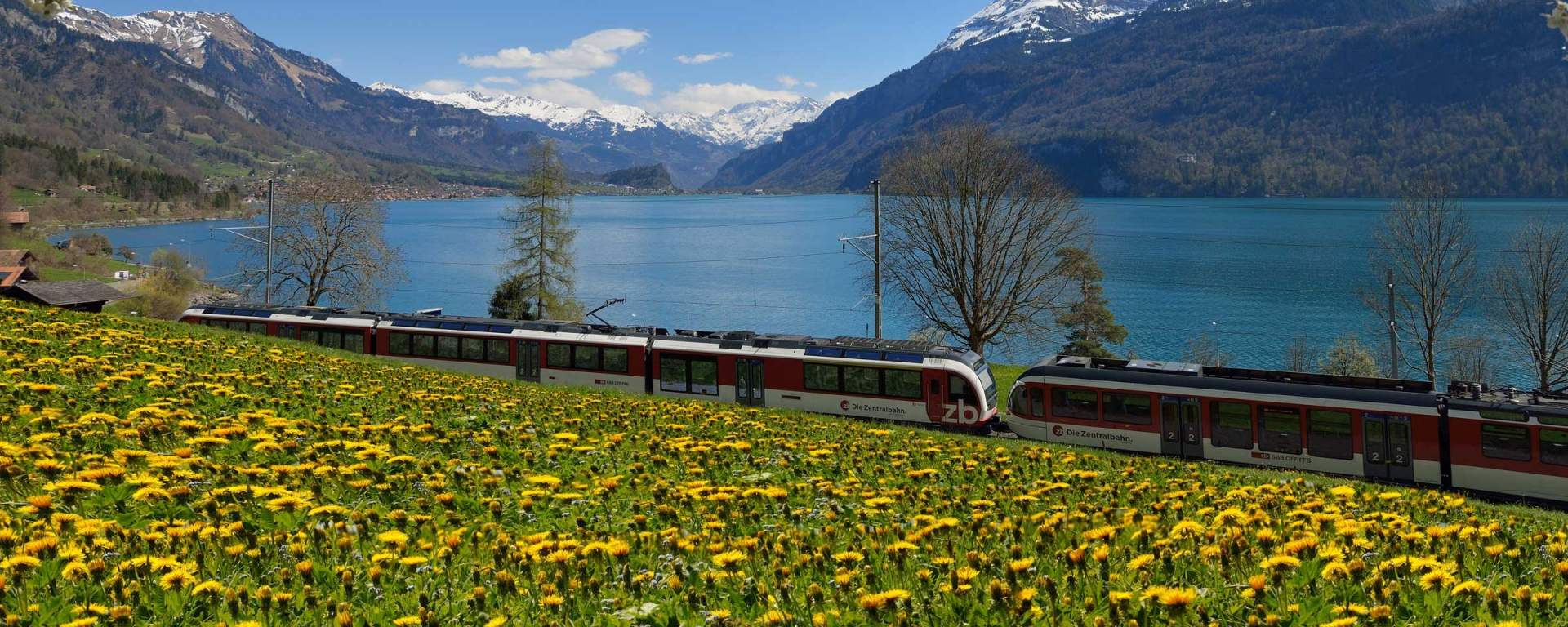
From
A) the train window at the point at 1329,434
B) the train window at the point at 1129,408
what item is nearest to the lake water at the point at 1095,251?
the train window at the point at 1129,408

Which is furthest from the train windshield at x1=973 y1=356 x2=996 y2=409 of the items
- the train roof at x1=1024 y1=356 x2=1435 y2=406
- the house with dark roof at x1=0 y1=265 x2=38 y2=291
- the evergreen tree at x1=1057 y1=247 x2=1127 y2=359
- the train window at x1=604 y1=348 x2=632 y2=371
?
the house with dark roof at x1=0 y1=265 x2=38 y2=291

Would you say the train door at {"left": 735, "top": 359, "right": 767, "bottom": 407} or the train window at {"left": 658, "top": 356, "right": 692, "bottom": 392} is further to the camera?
the train window at {"left": 658, "top": 356, "right": 692, "bottom": 392}

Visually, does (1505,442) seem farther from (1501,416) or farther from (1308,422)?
(1308,422)

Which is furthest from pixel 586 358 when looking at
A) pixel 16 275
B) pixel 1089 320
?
pixel 16 275

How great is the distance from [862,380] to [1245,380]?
10217 millimetres

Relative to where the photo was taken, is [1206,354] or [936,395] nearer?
[936,395]

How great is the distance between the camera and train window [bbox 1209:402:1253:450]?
23.8 m

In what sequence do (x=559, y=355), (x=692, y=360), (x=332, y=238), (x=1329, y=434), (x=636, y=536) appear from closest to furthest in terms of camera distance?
(x=636, y=536), (x=1329, y=434), (x=692, y=360), (x=559, y=355), (x=332, y=238)

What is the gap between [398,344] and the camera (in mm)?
37938

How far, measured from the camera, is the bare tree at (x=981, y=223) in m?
42.1

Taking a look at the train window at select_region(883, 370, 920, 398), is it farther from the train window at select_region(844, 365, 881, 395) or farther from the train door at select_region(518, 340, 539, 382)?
the train door at select_region(518, 340, 539, 382)

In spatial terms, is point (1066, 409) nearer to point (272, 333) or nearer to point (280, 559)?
point (280, 559)

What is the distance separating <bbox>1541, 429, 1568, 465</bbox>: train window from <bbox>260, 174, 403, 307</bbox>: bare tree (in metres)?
58.8

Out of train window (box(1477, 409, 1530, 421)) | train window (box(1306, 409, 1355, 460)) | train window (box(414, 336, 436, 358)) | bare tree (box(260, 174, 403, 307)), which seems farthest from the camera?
bare tree (box(260, 174, 403, 307))
